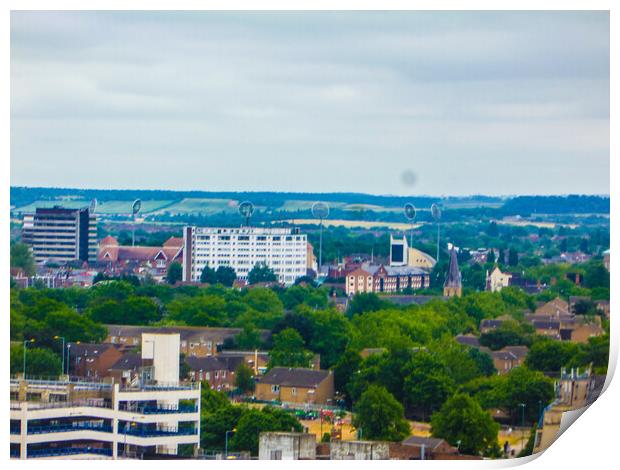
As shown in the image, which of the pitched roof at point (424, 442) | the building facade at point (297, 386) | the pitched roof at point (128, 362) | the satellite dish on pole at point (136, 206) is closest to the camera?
the pitched roof at point (424, 442)

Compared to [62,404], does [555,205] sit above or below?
above

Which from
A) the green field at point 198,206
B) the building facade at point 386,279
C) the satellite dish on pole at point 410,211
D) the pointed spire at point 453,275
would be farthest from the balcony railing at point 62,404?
the satellite dish on pole at point 410,211

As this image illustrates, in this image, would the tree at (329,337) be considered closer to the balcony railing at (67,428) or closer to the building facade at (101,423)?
the building facade at (101,423)

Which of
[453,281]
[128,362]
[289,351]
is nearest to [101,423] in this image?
[128,362]

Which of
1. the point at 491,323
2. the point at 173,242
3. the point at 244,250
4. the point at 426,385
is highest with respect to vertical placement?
the point at 173,242

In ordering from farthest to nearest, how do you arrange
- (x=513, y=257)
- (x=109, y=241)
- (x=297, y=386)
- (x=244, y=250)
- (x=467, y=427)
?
(x=109, y=241) → (x=513, y=257) → (x=244, y=250) → (x=297, y=386) → (x=467, y=427)

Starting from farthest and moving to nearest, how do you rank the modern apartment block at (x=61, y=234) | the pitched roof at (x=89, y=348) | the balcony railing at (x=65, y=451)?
1. the modern apartment block at (x=61, y=234)
2. the pitched roof at (x=89, y=348)
3. the balcony railing at (x=65, y=451)

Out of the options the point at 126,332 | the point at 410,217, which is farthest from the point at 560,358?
the point at 410,217

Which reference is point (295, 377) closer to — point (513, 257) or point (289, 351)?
point (289, 351)
